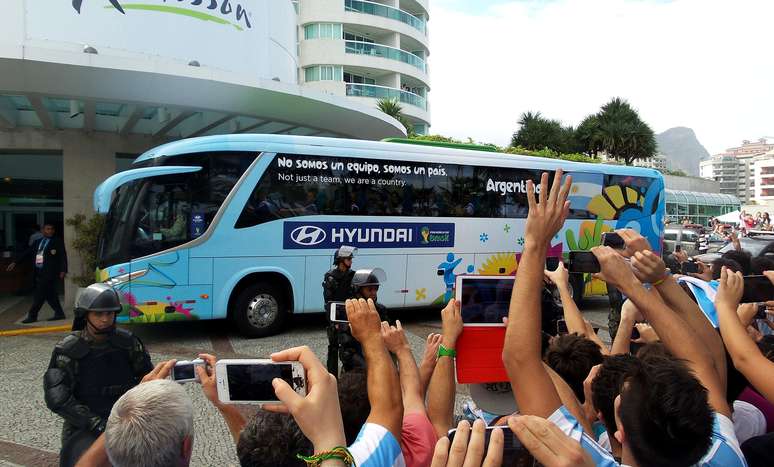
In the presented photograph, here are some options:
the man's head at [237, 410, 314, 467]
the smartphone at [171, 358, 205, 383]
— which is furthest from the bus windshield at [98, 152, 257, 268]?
the man's head at [237, 410, 314, 467]

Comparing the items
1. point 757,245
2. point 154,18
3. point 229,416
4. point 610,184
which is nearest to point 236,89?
point 154,18

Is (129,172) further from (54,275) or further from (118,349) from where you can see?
(118,349)

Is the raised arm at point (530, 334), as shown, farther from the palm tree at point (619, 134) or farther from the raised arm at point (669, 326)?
the palm tree at point (619, 134)

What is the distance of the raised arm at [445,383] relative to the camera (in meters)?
2.34

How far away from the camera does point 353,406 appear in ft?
6.97

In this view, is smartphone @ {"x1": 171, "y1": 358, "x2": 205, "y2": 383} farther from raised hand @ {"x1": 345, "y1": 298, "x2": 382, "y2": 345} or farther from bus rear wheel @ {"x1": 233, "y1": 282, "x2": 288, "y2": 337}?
bus rear wheel @ {"x1": 233, "y1": 282, "x2": 288, "y2": 337}

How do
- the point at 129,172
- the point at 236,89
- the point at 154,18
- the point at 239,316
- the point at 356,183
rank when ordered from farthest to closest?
the point at 154,18, the point at 236,89, the point at 356,183, the point at 239,316, the point at 129,172

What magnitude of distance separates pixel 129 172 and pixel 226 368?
7.37 m

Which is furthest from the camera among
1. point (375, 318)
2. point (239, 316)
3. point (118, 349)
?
point (239, 316)

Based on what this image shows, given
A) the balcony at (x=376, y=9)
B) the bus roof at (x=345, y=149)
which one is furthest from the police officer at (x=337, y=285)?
the balcony at (x=376, y=9)

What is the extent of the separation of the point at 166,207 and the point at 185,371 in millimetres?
6551

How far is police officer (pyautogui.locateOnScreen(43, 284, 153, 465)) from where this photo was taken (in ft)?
9.86

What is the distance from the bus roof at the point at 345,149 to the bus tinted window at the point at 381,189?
0.12 metres

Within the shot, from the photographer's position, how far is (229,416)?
220cm
